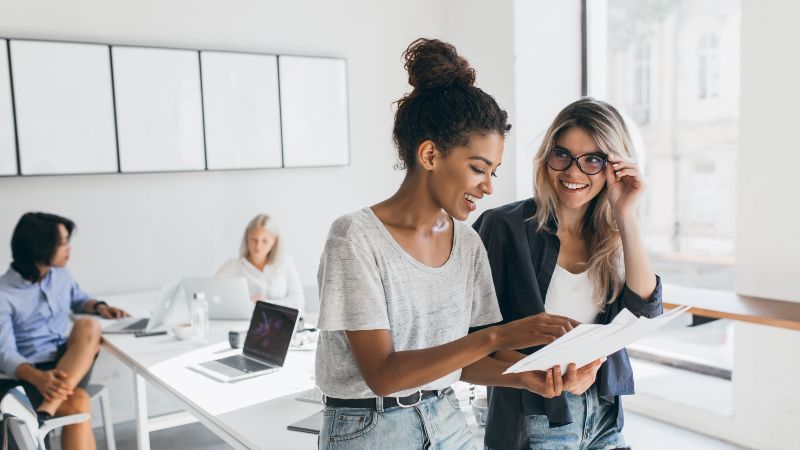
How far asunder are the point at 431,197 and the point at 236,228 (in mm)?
3352

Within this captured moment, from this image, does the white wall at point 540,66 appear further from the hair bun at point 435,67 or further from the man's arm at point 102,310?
the hair bun at point 435,67

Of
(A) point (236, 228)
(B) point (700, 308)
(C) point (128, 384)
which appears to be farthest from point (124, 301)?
(B) point (700, 308)

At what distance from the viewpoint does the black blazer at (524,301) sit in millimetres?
1554

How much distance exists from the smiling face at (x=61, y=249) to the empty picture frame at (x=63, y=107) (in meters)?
0.68

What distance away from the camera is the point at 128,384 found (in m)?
4.04

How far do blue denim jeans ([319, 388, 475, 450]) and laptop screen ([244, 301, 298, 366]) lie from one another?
4.39 feet

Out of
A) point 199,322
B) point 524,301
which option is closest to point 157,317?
point 199,322

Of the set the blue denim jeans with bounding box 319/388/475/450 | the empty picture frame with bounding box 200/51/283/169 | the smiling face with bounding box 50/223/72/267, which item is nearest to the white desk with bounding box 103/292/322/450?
the smiling face with bounding box 50/223/72/267

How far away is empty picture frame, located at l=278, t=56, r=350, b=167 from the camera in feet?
14.9

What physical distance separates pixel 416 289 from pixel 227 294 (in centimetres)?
236

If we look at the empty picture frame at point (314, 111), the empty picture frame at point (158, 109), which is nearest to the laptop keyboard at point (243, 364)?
the empty picture frame at point (158, 109)

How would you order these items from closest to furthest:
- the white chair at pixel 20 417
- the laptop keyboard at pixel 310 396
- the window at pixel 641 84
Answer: the white chair at pixel 20 417, the laptop keyboard at pixel 310 396, the window at pixel 641 84

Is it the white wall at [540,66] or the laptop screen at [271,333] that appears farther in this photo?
the white wall at [540,66]

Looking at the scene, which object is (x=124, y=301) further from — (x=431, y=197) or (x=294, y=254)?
(x=431, y=197)
